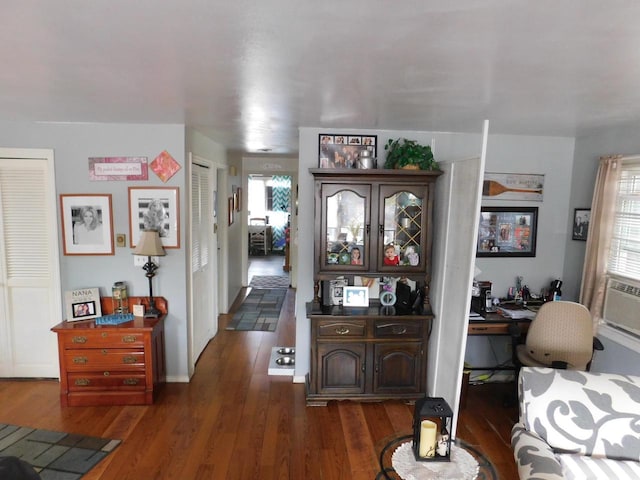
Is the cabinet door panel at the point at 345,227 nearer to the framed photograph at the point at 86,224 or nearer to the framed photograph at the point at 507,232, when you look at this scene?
the framed photograph at the point at 507,232

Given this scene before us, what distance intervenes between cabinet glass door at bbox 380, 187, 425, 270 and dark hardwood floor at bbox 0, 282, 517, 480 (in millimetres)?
1213

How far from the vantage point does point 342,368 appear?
3.42 metres

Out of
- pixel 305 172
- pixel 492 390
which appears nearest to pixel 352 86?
pixel 305 172

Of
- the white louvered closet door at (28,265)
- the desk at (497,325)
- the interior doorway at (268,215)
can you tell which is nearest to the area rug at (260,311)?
the white louvered closet door at (28,265)

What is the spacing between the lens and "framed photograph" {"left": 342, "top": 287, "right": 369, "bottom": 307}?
357 cm

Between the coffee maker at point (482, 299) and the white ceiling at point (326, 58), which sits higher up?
→ the white ceiling at point (326, 58)

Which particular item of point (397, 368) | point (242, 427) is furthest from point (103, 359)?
point (397, 368)

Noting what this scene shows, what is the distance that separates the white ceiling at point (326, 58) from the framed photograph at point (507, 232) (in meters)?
1.05

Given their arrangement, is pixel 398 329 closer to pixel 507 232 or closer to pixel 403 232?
pixel 403 232

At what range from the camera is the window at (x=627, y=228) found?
310 centimetres

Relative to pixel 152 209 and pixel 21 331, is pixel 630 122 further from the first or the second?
pixel 21 331

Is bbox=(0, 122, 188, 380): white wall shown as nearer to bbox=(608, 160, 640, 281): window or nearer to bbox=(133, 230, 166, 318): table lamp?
bbox=(133, 230, 166, 318): table lamp

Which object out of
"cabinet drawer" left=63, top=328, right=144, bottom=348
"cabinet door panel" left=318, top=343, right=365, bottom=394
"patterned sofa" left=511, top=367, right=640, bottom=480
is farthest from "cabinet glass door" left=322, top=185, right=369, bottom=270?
"cabinet drawer" left=63, top=328, right=144, bottom=348

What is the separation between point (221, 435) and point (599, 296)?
309cm
